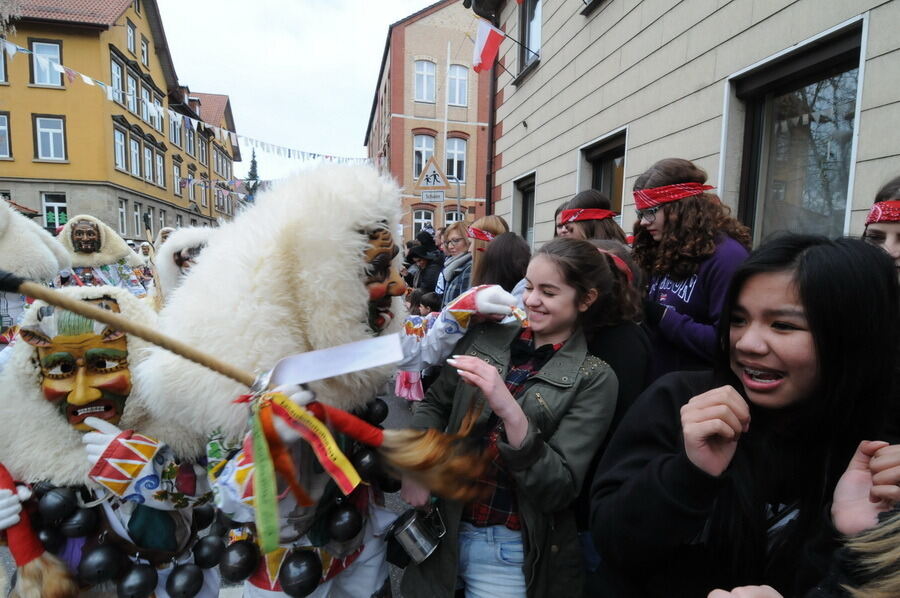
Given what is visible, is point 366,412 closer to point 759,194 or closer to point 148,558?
point 148,558

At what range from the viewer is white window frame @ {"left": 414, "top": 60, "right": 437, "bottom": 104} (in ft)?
72.6

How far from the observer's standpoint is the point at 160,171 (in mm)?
23797

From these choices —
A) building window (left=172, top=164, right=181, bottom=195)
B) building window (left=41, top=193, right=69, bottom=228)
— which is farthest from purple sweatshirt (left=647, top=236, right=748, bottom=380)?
building window (left=172, top=164, right=181, bottom=195)

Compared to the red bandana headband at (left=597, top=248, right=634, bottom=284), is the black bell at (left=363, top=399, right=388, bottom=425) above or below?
below

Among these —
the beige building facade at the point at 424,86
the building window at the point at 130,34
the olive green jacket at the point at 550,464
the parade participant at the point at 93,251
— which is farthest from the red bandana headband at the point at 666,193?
the building window at the point at 130,34

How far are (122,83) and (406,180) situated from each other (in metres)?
13.1

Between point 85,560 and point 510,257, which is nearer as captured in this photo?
point 85,560

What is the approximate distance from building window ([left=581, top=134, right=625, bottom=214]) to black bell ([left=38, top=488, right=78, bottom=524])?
4.90 metres

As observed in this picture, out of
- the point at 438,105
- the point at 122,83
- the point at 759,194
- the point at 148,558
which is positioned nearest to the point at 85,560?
the point at 148,558

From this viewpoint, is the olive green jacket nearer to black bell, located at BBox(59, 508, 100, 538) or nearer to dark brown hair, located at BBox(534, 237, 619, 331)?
dark brown hair, located at BBox(534, 237, 619, 331)

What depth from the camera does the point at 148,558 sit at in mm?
1359

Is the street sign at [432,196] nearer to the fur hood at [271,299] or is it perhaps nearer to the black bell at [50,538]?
the fur hood at [271,299]

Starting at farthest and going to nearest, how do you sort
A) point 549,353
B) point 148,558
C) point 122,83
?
point 122,83 → point 549,353 → point 148,558

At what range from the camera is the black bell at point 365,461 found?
1.27m
